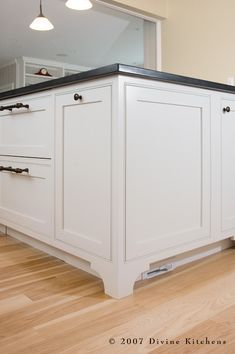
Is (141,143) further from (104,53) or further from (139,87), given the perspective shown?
(104,53)

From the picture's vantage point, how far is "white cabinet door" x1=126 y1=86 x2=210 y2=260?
4.47 feet

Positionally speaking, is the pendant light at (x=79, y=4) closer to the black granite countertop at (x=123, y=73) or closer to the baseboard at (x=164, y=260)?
the black granite countertop at (x=123, y=73)

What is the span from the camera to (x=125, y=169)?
4.39 ft

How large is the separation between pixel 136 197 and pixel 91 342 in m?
0.56

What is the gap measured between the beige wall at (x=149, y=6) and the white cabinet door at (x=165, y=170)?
196 cm

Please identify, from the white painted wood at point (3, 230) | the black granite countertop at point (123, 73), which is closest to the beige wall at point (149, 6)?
the black granite countertop at point (123, 73)

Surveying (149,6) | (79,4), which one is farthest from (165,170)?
(149,6)

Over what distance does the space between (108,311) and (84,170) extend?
0.56m

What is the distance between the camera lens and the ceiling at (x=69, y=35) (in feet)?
18.5

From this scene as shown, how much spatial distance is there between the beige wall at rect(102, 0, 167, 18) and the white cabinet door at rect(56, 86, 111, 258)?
202cm

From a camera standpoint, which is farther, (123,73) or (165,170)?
(165,170)

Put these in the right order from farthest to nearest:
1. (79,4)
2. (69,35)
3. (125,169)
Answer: (69,35), (79,4), (125,169)

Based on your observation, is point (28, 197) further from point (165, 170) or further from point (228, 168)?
point (228, 168)

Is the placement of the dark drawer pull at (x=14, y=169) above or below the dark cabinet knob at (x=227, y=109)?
below
